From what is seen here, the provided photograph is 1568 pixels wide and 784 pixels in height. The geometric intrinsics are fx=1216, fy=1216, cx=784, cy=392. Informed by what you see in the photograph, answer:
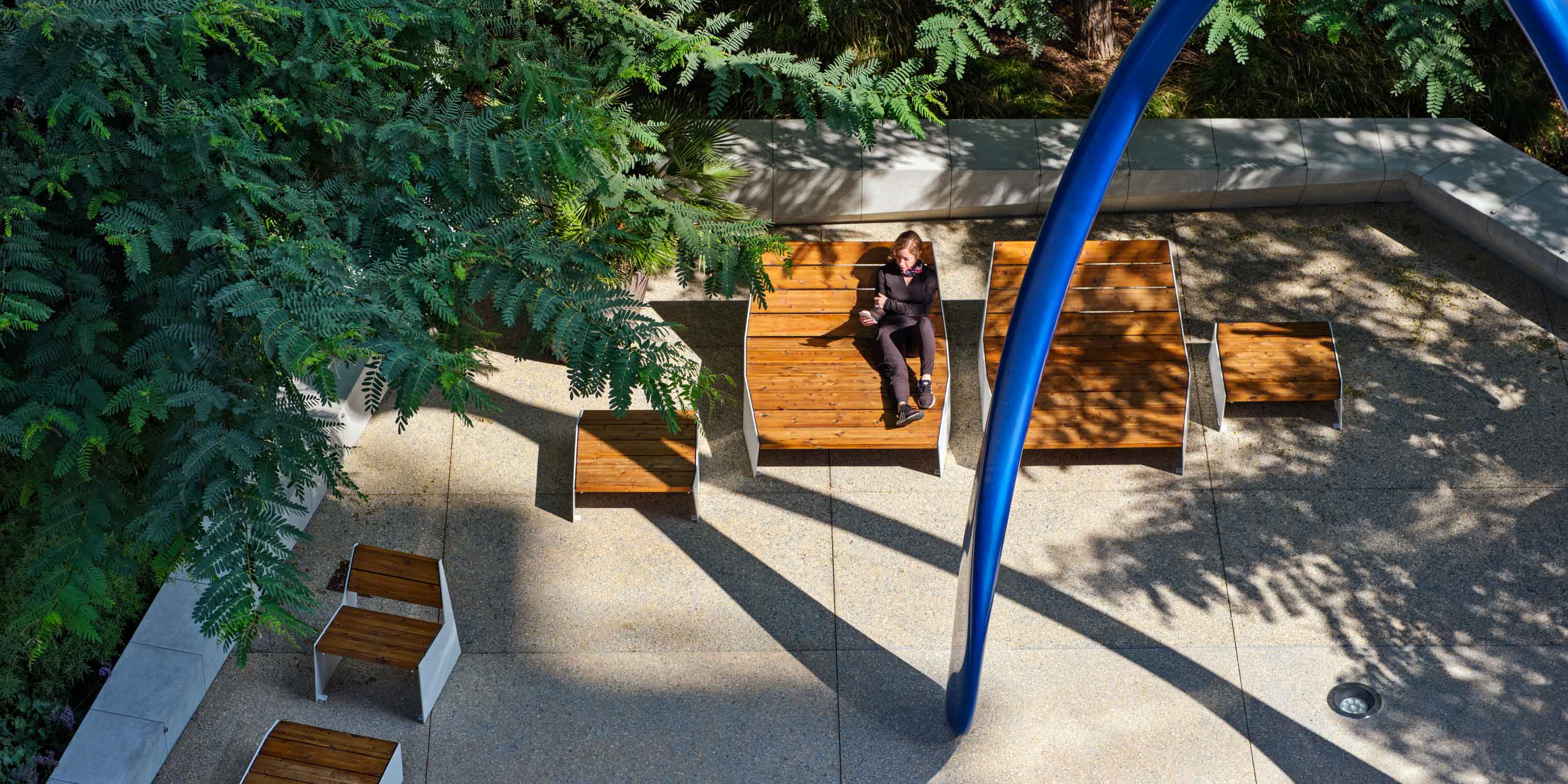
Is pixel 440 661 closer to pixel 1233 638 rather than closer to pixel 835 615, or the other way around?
pixel 835 615

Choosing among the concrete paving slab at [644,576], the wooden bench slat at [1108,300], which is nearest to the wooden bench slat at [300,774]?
the concrete paving slab at [644,576]

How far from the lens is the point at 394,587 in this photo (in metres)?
7.62

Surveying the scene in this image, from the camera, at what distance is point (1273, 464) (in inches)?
356

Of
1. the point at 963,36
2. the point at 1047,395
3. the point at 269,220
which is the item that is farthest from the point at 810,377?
the point at 269,220

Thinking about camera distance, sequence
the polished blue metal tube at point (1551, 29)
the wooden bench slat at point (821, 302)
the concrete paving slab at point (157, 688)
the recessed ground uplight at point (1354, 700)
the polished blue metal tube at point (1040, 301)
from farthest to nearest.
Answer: the wooden bench slat at point (821, 302) → the recessed ground uplight at point (1354, 700) → the concrete paving slab at point (157, 688) → the polished blue metal tube at point (1040, 301) → the polished blue metal tube at point (1551, 29)

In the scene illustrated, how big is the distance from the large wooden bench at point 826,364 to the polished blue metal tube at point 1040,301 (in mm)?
2027

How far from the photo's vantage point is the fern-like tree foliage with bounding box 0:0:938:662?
5.27 m

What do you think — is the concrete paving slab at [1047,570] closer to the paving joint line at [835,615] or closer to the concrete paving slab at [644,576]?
the paving joint line at [835,615]

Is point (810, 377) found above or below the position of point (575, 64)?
below

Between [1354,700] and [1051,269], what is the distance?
413cm

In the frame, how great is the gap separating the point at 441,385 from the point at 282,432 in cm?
94

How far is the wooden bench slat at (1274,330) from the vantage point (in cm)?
934

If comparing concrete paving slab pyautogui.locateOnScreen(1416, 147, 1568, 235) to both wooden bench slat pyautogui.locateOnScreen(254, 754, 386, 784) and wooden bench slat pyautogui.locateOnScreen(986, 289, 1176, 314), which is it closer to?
wooden bench slat pyautogui.locateOnScreen(986, 289, 1176, 314)

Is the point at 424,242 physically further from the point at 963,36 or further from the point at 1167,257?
the point at 1167,257
